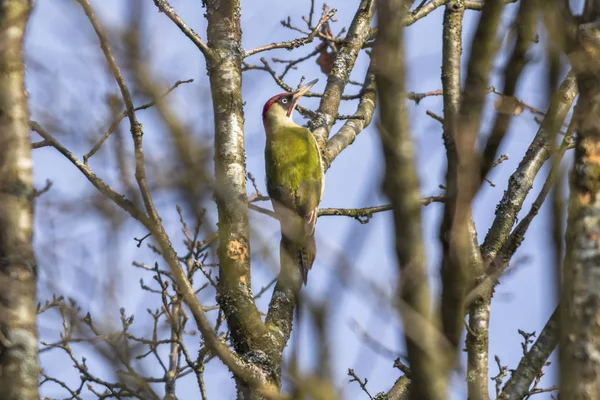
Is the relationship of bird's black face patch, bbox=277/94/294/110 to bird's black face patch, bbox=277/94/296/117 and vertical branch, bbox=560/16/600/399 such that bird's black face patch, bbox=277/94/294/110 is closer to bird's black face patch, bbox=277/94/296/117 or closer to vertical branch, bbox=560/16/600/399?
bird's black face patch, bbox=277/94/296/117

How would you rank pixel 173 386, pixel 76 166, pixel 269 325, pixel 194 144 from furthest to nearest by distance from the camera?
pixel 173 386 → pixel 269 325 → pixel 76 166 → pixel 194 144

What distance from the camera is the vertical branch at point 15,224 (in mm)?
3145

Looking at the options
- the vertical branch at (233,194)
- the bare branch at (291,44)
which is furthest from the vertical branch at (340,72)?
the vertical branch at (233,194)

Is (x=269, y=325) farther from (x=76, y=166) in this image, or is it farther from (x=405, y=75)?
(x=405, y=75)

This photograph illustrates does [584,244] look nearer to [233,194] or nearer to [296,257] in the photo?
[233,194]

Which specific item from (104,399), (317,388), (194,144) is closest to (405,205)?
(317,388)

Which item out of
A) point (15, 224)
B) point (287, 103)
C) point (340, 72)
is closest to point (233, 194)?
point (15, 224)

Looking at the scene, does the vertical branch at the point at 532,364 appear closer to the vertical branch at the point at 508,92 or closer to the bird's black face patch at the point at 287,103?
the vertical branch at the point at 508,92

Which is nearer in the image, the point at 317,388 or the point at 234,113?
the point at 317,388

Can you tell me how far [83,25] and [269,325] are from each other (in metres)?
2.00

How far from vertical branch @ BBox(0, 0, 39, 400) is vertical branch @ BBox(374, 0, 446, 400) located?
5.58 feet

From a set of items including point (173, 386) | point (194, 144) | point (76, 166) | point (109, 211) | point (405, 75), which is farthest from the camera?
point (173, 386)

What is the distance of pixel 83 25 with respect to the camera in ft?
10.9

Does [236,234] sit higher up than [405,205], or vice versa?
[236,234]
